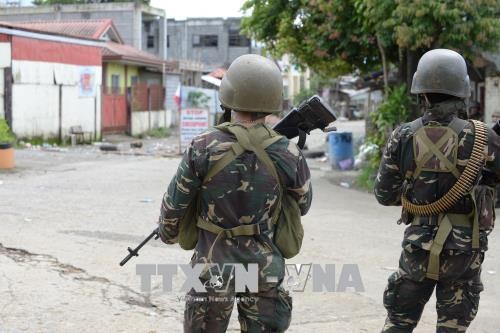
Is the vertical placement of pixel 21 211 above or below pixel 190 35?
below

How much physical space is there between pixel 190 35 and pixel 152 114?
21.3m

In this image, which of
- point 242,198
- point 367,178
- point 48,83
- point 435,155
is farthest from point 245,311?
point 48,83

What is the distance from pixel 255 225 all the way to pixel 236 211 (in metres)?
0.10

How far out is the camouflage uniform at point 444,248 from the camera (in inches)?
137

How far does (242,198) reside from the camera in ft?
9.77

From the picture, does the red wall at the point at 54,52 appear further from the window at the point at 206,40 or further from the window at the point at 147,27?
the window at the point at 206,40

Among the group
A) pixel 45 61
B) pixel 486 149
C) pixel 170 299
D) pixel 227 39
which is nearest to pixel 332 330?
pixel 170 299

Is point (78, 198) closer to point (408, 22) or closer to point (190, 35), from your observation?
point (408, 22)

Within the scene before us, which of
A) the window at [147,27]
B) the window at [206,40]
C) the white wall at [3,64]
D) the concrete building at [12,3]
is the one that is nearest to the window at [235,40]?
the window at [206,40]

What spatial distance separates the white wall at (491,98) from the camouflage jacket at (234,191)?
1067 centimetres

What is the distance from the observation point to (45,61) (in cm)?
2102

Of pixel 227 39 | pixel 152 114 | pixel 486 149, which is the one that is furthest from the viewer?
pixel 227 39

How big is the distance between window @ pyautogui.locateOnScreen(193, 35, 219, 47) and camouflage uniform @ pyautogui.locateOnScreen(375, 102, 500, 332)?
46.5m

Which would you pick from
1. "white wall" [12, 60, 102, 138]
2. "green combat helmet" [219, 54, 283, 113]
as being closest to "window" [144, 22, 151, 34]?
"white wall" [12, 60, 102, 138]
